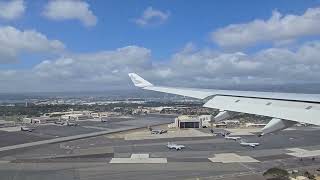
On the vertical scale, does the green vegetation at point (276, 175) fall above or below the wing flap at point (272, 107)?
below

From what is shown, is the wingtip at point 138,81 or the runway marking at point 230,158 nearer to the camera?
the wingtip at point 138,81

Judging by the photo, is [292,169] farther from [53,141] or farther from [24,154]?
[53,141]

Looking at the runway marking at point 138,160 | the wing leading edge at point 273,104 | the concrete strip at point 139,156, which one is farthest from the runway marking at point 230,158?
the wing leading edge at point 273,104

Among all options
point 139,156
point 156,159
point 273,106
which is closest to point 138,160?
point 156,159

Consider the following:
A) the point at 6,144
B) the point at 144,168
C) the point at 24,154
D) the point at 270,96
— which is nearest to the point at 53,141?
the point at 6,144

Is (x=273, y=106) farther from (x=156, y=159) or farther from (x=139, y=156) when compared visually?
(x=139, y=156)

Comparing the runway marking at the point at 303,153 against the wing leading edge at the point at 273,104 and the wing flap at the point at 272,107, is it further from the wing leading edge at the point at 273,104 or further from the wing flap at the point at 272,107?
the wing flap at the point at 272,107

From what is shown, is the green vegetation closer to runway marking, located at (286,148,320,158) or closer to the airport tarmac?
the airport tarmac

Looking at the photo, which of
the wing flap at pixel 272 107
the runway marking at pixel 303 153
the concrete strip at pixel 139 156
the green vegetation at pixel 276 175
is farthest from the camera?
the runway marking at pixel 303 153
